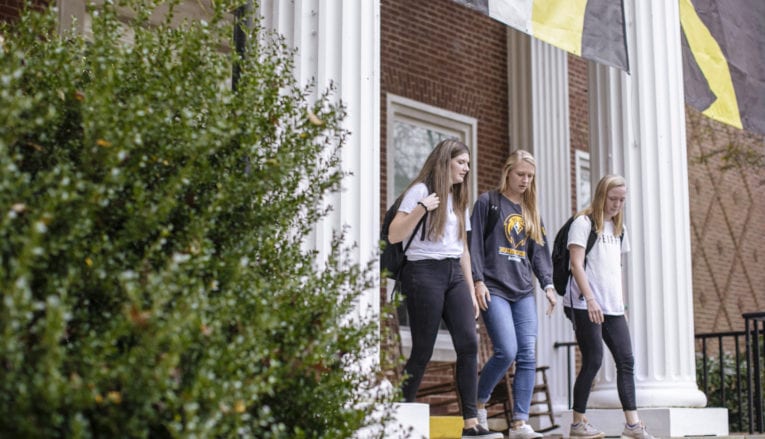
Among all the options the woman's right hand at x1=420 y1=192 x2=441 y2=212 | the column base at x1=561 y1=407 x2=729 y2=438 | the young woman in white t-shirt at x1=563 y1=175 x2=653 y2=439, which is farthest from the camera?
the column base at x1=561 y1=407 x2=729 y2=438

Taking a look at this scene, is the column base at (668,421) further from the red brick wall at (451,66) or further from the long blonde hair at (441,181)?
the red brick wall at (451,66)

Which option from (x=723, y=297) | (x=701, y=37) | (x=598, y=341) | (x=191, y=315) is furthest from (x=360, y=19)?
(x=723, y=297)

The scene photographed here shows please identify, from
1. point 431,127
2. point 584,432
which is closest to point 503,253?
point 584,432

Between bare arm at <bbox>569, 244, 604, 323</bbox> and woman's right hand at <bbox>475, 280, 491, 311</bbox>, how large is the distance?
682 mm

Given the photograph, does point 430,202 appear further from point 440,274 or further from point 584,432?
point 584,432

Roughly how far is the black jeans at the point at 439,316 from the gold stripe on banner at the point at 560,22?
1.95 meters

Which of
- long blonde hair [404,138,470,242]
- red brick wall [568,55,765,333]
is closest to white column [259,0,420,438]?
long blonde hair [404,138,470,242]

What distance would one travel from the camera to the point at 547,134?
36.4ft

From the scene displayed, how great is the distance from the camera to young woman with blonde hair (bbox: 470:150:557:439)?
590 cm

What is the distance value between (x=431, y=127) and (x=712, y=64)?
11.9ft

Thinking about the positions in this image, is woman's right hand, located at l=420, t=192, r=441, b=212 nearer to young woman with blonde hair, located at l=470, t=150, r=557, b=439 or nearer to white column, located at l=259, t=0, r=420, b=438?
white column, located at l=259, t=0, r=420, b=438

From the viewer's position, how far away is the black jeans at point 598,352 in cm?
629

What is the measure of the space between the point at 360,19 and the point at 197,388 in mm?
3316

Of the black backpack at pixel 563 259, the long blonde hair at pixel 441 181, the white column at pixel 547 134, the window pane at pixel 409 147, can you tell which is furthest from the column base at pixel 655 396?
the window pane at pixel 409 147
